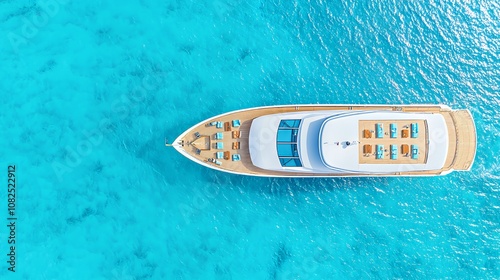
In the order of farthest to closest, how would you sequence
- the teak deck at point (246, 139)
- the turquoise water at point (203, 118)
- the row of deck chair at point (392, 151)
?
the turquoise water at point (203, 118) < the teak deck at point (246, 139) < the row of deck chair at point (392, 151)

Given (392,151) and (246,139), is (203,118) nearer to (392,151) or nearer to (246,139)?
(246,139)

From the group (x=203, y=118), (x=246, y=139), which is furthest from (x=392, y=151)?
(x=203, y=118)

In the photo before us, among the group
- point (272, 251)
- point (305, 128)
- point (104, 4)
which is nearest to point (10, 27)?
point (104, 4)

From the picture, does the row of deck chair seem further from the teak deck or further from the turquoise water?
the turquoise water

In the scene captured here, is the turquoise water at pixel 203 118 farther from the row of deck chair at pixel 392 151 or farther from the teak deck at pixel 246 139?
the row of deck chair at pixel 392 151

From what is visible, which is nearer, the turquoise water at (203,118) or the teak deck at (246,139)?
the teak deck at (246,139)

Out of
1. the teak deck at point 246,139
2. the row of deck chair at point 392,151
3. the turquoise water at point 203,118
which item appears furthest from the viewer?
the turquoise water at point 203,118

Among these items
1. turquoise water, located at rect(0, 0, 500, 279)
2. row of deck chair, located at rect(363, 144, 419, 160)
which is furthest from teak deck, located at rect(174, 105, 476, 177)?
row of deck chair, located at rect(363, 144, 419, 160)

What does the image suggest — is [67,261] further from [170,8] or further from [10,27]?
[170,8]

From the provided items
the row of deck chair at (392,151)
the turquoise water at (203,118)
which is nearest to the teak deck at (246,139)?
the turquoise water at (203,118)
